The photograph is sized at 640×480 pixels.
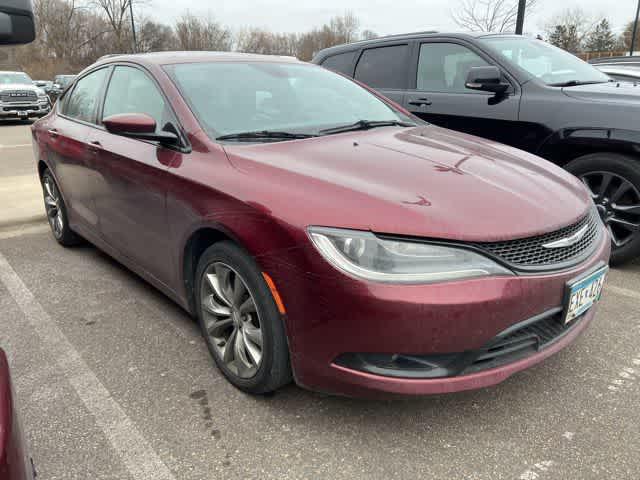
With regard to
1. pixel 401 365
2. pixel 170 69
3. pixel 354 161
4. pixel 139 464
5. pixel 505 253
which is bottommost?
pixel 139 464

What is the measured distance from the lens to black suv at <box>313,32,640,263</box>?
3629mm

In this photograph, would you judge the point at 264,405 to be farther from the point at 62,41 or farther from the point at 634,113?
the point at 62,41

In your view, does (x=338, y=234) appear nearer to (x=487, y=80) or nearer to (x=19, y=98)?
(x=487, y=80)

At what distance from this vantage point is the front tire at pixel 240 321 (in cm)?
202

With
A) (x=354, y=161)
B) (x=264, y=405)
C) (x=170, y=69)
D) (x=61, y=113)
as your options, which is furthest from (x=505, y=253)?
(x=61, y=113)

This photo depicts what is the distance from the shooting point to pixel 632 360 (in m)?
2.57

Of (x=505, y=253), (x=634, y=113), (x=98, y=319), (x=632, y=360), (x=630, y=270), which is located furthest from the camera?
(x=630, y=270)

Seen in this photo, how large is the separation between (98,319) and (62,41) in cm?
4492

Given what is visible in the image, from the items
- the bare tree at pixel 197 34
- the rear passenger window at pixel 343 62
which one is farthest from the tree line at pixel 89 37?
the rear passenger window at pixel 343 62

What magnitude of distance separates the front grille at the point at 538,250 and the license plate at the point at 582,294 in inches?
3.8

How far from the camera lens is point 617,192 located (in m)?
3.66

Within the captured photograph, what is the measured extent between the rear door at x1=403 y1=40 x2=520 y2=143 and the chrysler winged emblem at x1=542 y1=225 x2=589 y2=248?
2.21 meters

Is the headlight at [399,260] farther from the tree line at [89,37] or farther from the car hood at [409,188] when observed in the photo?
the tree line at [89,37]

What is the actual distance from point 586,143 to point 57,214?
4223 millimetres
